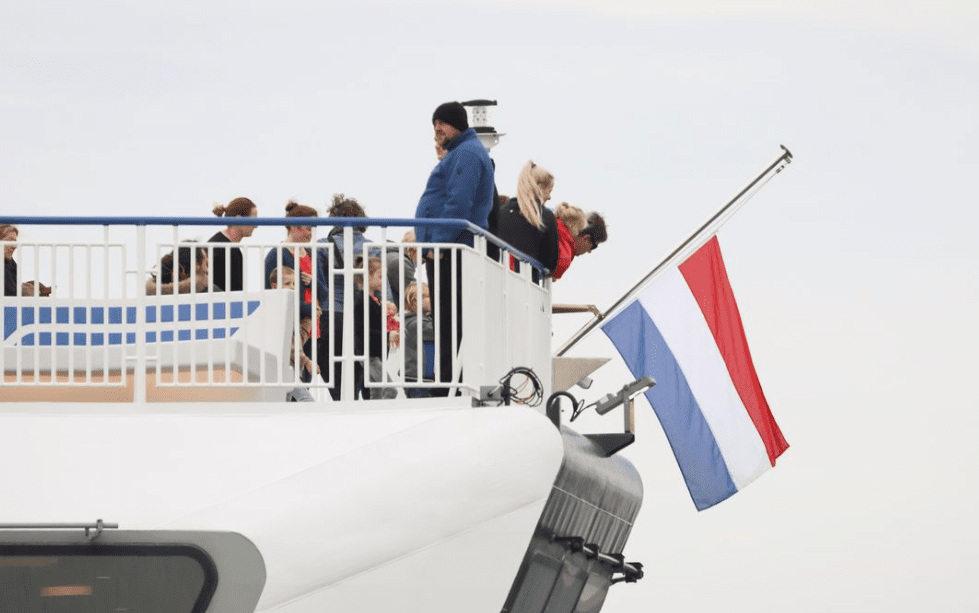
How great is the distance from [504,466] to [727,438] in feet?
17.3

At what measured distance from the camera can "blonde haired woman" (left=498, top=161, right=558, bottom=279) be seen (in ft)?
52.8

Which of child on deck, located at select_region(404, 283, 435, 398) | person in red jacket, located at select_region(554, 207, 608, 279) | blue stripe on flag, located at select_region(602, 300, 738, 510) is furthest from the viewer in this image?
blue stripe on flag, located at select_region(602, 300, 738, 510)

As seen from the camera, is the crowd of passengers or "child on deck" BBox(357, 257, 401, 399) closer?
the crowd of passengers

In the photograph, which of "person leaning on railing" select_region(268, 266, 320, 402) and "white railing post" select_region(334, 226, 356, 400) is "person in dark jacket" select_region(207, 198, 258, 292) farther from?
"white railing post" select_region(334, 226, 356, 400)

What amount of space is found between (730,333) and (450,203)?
483 centimetres

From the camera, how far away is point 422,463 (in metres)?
13.0

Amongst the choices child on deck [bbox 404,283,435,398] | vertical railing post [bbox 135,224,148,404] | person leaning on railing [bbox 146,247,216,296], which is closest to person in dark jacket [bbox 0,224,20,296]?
person leaning on railing [bbox 146,247,216,296]

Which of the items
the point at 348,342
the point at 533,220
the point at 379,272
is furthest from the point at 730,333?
the point at 348,342

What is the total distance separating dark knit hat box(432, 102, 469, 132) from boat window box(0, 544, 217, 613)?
3834 millimetres

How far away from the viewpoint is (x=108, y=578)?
40.4 ft

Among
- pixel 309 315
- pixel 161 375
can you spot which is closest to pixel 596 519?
pixel 309 315

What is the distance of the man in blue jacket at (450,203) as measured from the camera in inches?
555

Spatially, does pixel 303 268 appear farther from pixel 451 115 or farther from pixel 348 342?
pixel 348 342

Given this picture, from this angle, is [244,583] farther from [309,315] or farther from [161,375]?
[309,315]
